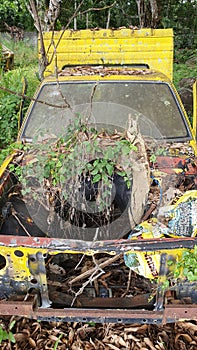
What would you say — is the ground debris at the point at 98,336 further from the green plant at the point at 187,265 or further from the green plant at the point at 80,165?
the green plant at the point at 80,165

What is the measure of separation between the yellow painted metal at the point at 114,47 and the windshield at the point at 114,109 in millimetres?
1255

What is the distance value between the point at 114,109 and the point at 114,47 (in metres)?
1.71

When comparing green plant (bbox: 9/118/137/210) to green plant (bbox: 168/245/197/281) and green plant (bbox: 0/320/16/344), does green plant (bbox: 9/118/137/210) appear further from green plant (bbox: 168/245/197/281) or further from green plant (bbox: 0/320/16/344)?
green plant (bbox: 0/320/16/344)

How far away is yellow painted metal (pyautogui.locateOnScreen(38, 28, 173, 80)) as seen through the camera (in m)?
4.80

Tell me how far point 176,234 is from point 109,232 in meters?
0.52

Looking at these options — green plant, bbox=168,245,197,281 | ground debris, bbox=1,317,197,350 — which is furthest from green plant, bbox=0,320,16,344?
green plant, bbox=168,245,197,281

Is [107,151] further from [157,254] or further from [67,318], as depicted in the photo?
[67,318]

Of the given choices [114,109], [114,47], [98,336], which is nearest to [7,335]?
[98,336]

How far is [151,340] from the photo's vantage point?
268cm

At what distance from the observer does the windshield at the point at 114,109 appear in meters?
3.40

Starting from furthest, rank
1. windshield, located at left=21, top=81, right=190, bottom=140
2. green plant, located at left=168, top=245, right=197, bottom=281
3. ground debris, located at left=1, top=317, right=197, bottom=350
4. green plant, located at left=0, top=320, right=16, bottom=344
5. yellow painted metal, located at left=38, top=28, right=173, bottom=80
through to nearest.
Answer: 1. yellow painted metal, located at left=38, top=28, right=173, bottom=80
2. windshield, located at left=21, top=81, right=190, bottom=140
3. ground debris, located at left=1, top=317, right=197, bottom=350
4. green plant, located at left=0, top=320, right=16, bottom=344
5. green plant, located at left=168, top=245, right=197, bottom=281

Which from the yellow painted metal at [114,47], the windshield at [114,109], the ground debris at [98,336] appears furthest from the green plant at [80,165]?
the yellow painted metal at [114,47]

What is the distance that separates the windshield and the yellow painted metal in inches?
49.4

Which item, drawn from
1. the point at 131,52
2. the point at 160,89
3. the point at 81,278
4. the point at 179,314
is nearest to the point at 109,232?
the point at 81,278
